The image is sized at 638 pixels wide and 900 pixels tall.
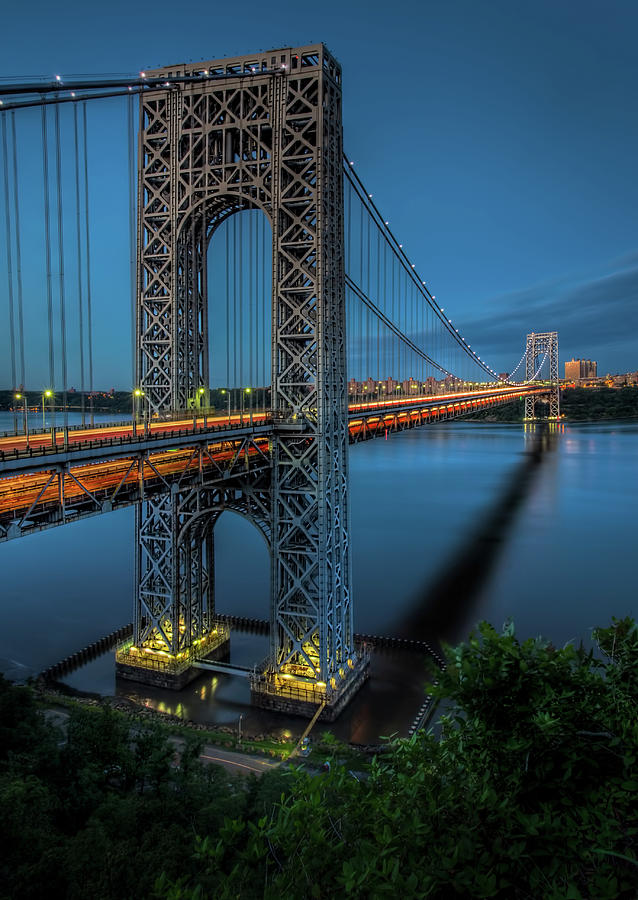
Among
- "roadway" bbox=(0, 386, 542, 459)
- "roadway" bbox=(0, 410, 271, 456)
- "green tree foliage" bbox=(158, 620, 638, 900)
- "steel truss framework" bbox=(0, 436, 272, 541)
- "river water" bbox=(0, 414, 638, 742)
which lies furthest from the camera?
"river water" bbox=(0, 414, 638, 742)

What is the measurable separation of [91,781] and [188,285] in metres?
15.6

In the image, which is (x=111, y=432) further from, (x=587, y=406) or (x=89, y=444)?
(x=587, y=406)

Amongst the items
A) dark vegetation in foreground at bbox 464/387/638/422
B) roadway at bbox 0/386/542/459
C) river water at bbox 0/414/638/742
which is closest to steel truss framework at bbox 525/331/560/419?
dark vegetation in foreground at bbox 464/387/638/422

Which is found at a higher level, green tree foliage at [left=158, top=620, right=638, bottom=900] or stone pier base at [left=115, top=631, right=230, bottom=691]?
green tree foliage at [left=158, top=620, right=638, bottom=900]

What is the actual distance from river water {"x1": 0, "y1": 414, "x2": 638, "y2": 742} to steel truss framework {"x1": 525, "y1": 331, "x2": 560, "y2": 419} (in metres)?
67.2

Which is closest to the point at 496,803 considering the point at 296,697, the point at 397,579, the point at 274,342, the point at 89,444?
the point at 89,444

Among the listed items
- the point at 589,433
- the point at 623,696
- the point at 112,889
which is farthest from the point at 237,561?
the point at 589,433

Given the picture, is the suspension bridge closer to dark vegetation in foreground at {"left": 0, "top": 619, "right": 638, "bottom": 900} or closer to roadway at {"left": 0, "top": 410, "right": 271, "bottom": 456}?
roadway at {"left": 0, "top": 410, "right": 271, "bottom": 456}

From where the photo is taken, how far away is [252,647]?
23.5 meters

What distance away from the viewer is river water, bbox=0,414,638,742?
20406mm

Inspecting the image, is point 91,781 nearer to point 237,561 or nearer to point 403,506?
point 237,561

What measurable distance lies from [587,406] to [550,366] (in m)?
15.1

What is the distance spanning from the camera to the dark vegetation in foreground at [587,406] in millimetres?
136625

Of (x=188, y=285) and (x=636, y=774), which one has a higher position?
(x=188, y=285)
